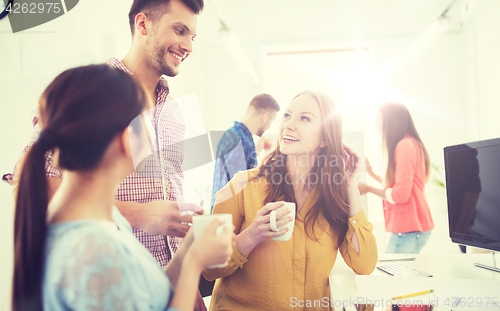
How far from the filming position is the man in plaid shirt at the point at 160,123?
0.51 metres

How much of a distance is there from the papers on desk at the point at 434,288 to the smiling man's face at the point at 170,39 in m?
0.70

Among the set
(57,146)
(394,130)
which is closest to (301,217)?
(57,146)

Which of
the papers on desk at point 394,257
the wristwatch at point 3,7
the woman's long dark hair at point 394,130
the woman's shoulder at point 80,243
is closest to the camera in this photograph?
the woman's shoulder at point 80,243

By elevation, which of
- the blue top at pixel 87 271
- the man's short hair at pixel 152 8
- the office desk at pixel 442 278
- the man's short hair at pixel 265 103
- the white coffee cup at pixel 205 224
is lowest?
the office desk at pixel 442 278

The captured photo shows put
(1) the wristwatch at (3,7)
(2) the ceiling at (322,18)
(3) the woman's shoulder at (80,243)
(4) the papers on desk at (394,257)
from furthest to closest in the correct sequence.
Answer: (2) the ceiling at (322,18)
(4) the papers on desk at (394,257)
(1) the wristwatch at (3,7)
(3) the woman's shoulder at (80,243)

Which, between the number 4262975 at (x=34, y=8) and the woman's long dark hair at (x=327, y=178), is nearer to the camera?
the number 4262975 at (x=34, y=8)

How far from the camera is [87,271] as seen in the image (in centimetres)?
34

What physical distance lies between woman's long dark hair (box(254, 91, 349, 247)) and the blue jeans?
3.40ft

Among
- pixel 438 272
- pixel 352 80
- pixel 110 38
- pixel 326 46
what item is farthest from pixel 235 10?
pixel 438 272

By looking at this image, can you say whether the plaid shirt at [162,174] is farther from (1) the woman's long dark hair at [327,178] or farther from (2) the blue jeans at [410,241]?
(2) the blue jeans at [410,241]

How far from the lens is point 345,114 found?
58.6 inches

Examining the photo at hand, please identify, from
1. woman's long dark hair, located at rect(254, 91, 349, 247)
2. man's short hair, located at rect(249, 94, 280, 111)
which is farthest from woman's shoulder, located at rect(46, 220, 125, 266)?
man's short hair, located at rect(249, 94, 280, 111)

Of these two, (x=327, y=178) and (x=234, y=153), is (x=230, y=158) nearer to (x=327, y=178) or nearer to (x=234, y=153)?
(x=234, y=153)

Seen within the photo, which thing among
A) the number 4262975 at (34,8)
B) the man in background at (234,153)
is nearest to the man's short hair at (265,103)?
the man in background at (234,153)
